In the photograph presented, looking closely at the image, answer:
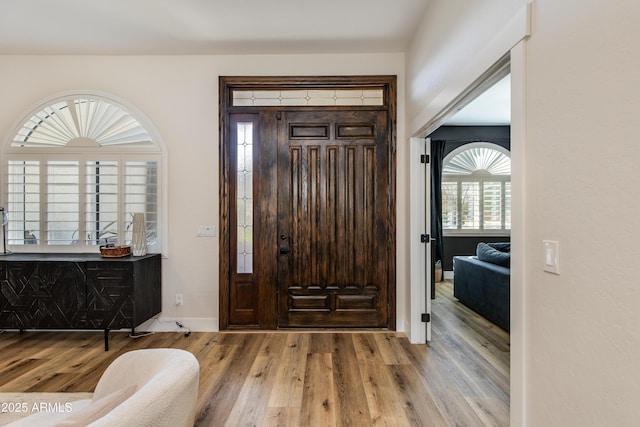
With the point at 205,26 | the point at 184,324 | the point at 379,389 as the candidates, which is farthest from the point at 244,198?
the point at 379,389

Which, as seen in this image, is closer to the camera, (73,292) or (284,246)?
(73,292)

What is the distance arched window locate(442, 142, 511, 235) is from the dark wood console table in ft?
18.6

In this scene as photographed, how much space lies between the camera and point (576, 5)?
116 centimetres

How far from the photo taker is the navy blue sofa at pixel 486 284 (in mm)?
3804

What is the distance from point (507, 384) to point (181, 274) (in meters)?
3.21

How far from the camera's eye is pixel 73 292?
3.26 m

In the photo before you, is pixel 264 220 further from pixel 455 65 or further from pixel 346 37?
pixel 455 65

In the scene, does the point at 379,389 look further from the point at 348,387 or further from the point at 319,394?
the point at 319,394

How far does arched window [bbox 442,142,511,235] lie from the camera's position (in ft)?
22.5

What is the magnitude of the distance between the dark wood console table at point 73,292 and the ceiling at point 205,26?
7.12 feet

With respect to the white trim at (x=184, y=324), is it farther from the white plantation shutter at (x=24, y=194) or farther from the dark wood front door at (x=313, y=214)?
the white plantation shutter at (x=24, y=194)

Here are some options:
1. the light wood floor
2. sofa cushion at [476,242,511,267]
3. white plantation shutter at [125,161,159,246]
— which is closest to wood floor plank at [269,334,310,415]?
the light wood floor

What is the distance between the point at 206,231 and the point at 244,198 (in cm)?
55

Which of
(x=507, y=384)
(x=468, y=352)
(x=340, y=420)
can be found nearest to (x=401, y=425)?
(x=340, y=420)
